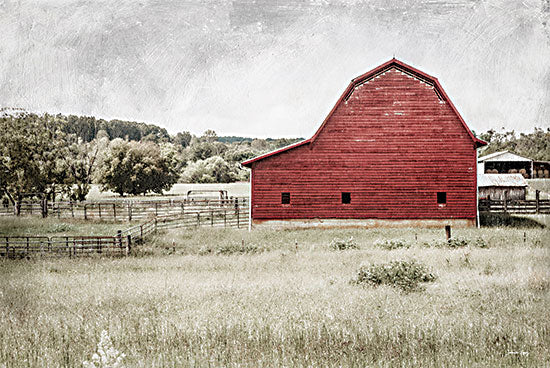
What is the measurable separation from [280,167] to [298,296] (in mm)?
15047

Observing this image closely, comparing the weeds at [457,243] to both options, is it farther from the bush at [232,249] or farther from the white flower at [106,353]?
the white flower at [106,353]

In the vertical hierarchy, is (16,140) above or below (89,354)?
above

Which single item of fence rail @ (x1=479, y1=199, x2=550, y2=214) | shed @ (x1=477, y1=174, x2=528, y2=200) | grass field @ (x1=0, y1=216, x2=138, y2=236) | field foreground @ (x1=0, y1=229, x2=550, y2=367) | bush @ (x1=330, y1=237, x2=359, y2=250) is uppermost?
shed @ (x1=477, y1=174, x2=528, y2=200)

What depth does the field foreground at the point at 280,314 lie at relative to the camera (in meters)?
5.93

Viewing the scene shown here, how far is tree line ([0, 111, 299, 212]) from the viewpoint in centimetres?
1791

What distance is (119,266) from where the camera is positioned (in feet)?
47.9

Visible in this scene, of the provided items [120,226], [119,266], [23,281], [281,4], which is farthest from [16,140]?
A: [281,4]

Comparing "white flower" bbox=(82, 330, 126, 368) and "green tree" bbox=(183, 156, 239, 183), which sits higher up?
"green tree" bbox=(183, 156, 239, 183)

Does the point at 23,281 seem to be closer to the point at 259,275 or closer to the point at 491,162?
the point at 259,275

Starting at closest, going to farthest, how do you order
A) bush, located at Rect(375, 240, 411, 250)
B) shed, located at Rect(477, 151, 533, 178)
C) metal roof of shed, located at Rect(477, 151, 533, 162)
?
1. bush, located at Rect(375, 240, 411, 250)
2. metal roof of shed, located at Rect(477, 151, 533, 162)
3. shed, located at Rect(477, 151, 533, 178)

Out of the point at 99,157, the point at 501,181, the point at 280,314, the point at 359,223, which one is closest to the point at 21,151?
the point at 359,223

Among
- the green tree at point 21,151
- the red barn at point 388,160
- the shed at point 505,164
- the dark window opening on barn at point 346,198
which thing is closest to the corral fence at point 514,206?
the red barn at point 388,160

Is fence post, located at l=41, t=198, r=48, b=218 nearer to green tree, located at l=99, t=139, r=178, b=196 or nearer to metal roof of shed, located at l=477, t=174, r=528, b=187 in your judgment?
green tree, located at l=99, t=139, r=178, b=196

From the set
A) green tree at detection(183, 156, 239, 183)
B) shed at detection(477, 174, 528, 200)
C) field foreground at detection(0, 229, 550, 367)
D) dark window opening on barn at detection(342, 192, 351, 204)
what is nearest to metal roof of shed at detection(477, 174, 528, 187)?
shed at detection(477, 174, 528, 200)
